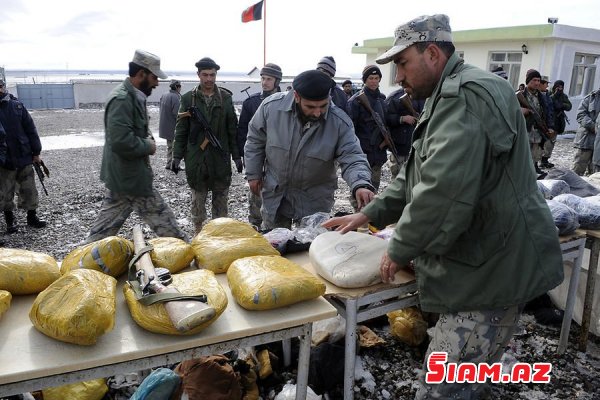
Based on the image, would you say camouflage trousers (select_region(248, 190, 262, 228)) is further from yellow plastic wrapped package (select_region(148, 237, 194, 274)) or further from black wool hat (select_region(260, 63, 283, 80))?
yellow plastic wrapped package (select_region(148, 237, 194, 274))

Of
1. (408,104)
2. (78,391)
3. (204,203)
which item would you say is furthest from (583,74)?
(78,391)

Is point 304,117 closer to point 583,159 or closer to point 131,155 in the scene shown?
point 131,155

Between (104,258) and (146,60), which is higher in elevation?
(146,60)

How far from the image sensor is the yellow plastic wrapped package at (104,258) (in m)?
2.03

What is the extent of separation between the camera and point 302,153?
3.36m

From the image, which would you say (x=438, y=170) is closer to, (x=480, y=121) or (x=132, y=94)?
(x=480, y=121)

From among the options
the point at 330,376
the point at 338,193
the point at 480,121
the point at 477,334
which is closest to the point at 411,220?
the point at 480,121

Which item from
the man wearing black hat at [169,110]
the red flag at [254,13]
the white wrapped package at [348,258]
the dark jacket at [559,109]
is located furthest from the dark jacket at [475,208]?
the red flag at [254,13]

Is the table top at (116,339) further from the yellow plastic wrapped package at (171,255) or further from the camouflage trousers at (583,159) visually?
the camouflage trousers at (583,159)

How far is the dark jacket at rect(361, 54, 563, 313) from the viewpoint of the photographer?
1688 millimetres

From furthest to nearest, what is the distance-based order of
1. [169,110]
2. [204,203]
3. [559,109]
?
[559,109], [169,110], [204,203]

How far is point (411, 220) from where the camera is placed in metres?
1.78

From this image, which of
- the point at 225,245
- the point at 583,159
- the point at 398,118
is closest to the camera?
the point at 225,245

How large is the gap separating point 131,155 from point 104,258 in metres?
2.15
